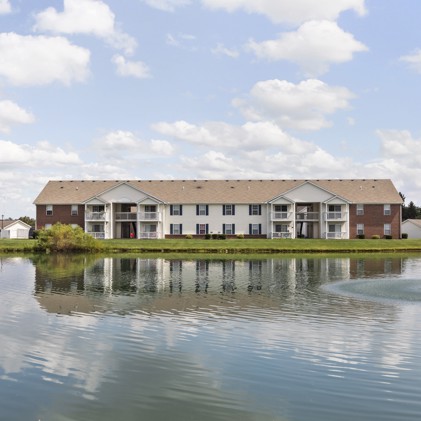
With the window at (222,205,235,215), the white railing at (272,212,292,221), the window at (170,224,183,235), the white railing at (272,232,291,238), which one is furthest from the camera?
the window at (170,224,183,235)

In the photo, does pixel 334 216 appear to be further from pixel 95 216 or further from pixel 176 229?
pixel 95 216

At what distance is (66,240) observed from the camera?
202 feet

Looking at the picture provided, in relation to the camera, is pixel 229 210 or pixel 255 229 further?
pixel 229 210

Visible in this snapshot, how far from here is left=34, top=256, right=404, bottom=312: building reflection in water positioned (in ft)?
80.9

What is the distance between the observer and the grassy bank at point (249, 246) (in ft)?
203

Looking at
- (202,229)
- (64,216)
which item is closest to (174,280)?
(202,229)

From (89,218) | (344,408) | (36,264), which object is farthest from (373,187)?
(344,408)

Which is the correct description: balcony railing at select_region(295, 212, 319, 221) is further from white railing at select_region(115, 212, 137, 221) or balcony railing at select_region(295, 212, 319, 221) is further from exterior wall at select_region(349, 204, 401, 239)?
white railing at select_region(115, 212, 137, 221)

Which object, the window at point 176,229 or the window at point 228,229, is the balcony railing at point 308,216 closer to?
the window at point 228,229

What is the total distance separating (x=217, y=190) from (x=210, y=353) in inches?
2668

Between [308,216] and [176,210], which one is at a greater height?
[176,210]

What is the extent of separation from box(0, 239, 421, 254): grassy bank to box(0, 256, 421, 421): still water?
32551mm

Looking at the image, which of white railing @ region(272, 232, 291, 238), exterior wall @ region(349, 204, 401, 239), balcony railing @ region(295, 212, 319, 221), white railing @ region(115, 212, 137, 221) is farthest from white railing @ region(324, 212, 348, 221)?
white railing @ region(115, 212, 137, 221)

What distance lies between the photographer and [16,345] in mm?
15680
